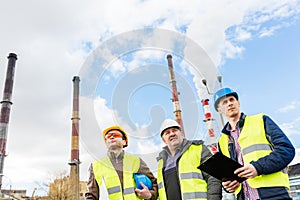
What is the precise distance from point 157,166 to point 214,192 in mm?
790

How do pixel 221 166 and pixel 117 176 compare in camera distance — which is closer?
pixel 221 166

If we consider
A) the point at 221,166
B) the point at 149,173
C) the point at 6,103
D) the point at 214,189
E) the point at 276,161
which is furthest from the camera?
the point at 6,103

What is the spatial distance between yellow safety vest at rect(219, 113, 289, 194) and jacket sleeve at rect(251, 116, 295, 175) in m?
0.07

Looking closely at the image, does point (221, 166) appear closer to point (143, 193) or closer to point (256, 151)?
point (256, 151)

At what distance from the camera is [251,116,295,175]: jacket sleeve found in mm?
2139

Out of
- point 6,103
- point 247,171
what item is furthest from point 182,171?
point 6,103

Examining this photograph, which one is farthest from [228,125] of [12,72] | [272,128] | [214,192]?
[12,72]

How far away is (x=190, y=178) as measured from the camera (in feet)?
9.18

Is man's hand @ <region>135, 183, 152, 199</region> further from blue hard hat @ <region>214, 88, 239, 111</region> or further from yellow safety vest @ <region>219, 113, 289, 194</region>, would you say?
blue hard hat @ <region>214, 88, 239, 111</region>

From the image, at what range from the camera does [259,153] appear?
→ 229 centimetres

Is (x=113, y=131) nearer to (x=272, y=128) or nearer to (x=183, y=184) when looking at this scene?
(x=183, y=184)

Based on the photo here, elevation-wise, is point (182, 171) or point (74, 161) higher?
point (74, 161)

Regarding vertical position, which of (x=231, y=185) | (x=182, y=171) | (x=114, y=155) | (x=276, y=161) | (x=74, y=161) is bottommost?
(x=231, y=185)

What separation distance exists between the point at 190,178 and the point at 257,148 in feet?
2.60
